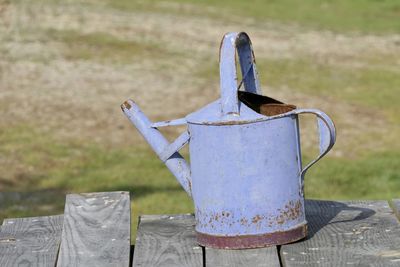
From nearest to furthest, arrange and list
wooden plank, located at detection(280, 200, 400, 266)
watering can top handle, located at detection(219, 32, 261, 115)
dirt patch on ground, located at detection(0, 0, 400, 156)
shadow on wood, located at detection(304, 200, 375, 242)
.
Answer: wooden plank, located at detection(280, 200, 400, 266) < watering can top handle, located at detection(219, 32, 261, 115) < shadow on wood, located at detection(304, 200, 375, 242) < dirt patch on ground, located at detection(0, 0, 400, 156)

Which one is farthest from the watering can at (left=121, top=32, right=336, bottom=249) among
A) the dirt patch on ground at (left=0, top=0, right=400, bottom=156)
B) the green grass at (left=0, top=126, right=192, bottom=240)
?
the dirt patch on ground at (left=0, top=0, right=400, bottom=156)

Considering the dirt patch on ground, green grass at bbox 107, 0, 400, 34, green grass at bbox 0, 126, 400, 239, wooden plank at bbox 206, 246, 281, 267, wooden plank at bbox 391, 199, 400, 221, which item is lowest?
wooden plank at bbox 206, 246, 281, 267

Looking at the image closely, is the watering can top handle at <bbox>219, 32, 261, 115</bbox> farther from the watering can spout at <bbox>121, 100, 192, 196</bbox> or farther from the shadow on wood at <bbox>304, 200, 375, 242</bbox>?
the shadow on wood at <bbox>304, 200, 375, 242</bbox>

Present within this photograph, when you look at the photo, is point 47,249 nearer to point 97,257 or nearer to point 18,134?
point 97,257

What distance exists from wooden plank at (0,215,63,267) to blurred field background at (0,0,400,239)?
2461 mm

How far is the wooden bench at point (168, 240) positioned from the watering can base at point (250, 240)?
17mm

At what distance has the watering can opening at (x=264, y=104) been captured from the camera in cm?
290

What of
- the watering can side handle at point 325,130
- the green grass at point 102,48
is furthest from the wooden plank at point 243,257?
the green grass at point 102,48

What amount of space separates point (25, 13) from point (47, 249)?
957cm

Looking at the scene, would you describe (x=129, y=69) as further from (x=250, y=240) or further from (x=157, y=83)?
(x=250, y=240)

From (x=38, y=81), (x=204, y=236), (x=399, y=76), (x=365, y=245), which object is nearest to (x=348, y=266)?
(x=365, y=245)

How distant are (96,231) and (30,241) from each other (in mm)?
172

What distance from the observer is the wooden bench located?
2525 millimetres

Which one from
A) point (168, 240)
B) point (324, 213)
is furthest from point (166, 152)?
point (324, 213)
